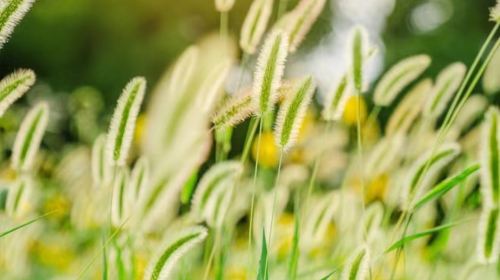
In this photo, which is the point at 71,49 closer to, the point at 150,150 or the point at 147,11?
the point at 147,11

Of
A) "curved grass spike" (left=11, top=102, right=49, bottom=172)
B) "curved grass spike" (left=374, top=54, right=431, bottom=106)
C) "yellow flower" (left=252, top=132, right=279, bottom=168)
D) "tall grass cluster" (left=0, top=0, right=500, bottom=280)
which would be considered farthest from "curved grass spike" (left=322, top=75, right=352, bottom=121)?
"yellow flower" (left=252, top=132, right=279, bottom=168)

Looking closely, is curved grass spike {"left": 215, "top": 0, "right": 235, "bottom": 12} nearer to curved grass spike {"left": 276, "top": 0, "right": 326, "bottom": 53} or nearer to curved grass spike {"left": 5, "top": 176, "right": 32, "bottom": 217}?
curved grass spike {"left": 276, "top": 0, "right": 326, "bottom": 53}

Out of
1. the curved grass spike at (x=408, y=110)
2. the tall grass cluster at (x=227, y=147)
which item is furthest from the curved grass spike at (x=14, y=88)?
the curved grass spike at (x=408, y=110)

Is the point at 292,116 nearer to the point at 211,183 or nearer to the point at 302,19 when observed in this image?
the point at 211,183

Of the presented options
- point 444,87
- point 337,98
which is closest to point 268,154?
point 444,87

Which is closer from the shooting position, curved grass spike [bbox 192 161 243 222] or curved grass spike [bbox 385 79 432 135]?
curved grass spike [bbox 192 161 243 222]
